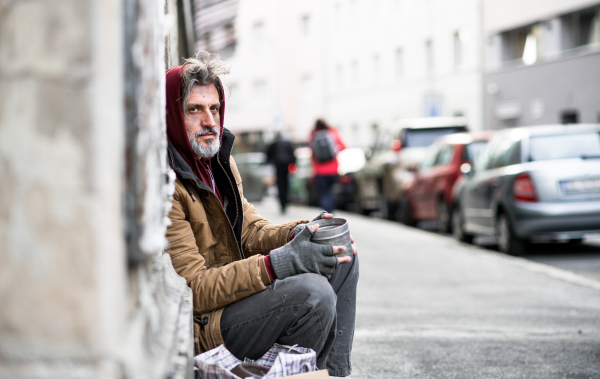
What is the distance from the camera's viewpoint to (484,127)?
3067 cm

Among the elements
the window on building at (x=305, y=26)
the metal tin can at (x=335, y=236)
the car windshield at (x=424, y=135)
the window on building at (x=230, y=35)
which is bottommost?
the metal tin can at (x=335, y=236)

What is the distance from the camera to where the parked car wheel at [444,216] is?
13.0 metres

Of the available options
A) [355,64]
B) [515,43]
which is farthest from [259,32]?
[515,43]

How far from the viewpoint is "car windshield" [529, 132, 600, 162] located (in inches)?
377

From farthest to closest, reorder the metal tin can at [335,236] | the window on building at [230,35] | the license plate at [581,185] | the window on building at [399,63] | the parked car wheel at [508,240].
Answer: the window on building at [399,63] → the window on building at [230,35] → the parked car wheel at [508,240] → the license plate at [581,185] → the metal tin can at [335,236]

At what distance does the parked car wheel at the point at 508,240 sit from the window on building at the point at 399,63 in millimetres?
27620

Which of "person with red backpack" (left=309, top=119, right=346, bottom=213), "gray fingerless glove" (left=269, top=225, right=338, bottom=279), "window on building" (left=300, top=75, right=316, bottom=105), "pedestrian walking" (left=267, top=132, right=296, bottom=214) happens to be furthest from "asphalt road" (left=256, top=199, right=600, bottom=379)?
"window on building" (left=300, top=75, right=316, bottom=105)

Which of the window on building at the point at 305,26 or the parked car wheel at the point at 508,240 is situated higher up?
the window on building at the point at 305,26

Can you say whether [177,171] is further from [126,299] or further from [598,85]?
[598,85]

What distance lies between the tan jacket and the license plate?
22.7ft

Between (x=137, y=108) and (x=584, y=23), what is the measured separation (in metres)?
25.5

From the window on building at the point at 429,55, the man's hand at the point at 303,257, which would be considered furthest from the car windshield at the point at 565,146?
the window on building at the point at 429,55

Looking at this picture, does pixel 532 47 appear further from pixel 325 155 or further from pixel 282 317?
pixel 282 317

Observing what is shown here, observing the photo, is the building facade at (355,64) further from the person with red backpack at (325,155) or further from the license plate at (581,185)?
the license plate at (581,185)
